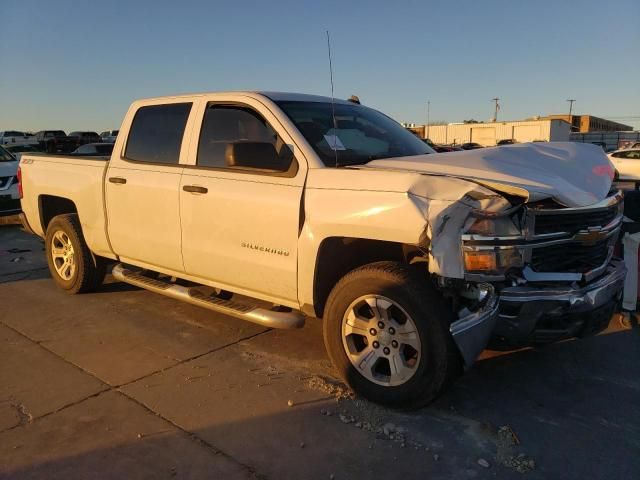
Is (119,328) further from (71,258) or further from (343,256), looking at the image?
(343,256)

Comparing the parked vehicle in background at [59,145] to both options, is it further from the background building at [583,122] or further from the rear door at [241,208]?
the background building at [583,122]

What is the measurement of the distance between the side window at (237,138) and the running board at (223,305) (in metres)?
1.02

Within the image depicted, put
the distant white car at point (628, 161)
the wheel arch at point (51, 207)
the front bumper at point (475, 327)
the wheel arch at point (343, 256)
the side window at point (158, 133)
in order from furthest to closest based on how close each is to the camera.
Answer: the distant white car at point (628, 161) < the wheel arch at point (51, 207) < the side window at point (158, 133) < the wheel arch at point (343, 256) < the front bumper at point (475, 327)

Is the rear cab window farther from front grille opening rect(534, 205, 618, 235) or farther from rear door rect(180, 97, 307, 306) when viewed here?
front grille opening rect(534, 205, 618, 235)

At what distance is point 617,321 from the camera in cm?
488

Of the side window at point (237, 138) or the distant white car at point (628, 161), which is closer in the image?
the side window at point (237, 138)

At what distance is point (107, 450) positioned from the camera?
302 cm

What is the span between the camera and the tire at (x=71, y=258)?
5.71m

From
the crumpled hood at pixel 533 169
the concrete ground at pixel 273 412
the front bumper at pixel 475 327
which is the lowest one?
the concrete ground at pixel 273 412

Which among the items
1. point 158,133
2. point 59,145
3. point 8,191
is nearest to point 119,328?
point 158,133

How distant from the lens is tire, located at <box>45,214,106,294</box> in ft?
18.7

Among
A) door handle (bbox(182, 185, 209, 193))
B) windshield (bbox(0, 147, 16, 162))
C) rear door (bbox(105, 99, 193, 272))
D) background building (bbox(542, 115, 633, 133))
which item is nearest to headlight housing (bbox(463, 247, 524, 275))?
door handle (bbox(182, 185, 209, 193))

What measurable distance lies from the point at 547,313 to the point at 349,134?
202 centimetres

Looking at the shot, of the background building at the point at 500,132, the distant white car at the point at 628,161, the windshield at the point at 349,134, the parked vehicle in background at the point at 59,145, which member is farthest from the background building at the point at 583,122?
the windshield at the point at 349,134
